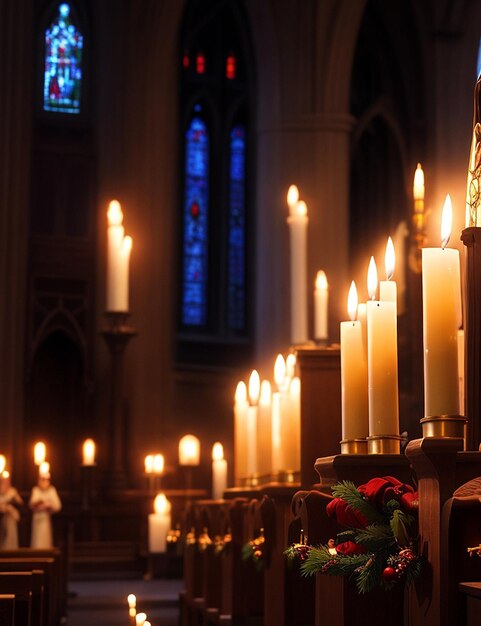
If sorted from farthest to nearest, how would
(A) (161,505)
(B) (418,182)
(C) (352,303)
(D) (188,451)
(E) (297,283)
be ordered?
(D) (188,451), (A) (161,505), (E) (297,283), (B) (418,182), (C) (352,303)

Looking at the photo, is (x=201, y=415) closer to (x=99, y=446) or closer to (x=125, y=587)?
(x=99, y=446)

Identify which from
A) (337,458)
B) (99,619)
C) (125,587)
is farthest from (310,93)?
(337,458)

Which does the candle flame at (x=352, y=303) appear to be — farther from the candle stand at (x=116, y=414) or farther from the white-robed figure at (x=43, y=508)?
the candle stand at (x=116, y=414)

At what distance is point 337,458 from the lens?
307 centimetres

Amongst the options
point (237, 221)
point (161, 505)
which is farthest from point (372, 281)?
point (237, 221)

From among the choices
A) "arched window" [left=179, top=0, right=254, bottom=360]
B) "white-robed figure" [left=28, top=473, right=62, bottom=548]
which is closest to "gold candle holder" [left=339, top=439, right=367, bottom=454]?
"white-robed figure" [left=28, top=473, right=62, bottom=548]

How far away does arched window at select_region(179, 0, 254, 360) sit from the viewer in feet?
59.5

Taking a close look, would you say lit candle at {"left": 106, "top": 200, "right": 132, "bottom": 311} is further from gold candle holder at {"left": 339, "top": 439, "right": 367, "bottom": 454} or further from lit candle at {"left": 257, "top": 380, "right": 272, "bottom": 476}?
gold candle holder at {"left": 339, "top": 439, "right": 367, "bottom": 454}

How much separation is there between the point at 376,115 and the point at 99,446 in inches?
246

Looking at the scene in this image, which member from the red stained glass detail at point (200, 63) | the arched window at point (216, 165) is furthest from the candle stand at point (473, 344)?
the red stained glass detail at point (200, 63)

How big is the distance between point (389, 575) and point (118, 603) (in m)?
7.28

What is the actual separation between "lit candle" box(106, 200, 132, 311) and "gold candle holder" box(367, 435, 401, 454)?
29.8 ft

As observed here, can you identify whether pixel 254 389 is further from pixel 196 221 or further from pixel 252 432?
pixel 196 221

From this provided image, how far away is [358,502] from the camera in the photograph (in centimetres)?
274
